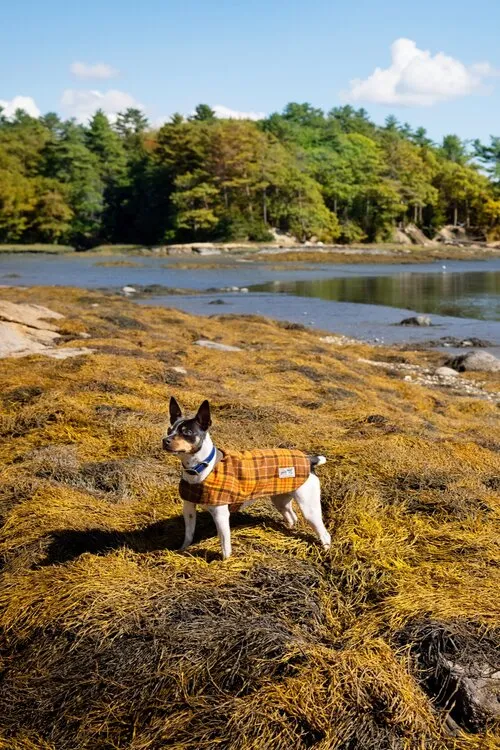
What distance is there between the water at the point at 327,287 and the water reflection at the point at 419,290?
0.13 feet

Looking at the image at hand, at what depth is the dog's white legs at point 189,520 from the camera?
3.42 metres

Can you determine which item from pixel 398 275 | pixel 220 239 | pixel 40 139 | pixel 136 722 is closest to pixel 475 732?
pixel 136 722

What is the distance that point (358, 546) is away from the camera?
3.59 m

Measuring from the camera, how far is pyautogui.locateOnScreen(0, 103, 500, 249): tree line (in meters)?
68.3

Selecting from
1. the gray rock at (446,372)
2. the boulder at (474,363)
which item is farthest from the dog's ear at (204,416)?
the boulder at (474,363)

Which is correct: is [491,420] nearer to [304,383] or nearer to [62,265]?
[304,383]

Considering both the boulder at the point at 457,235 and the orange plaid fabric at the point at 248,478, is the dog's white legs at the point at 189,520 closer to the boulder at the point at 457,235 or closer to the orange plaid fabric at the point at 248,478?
the orange plaid fabric at the point at 248,478

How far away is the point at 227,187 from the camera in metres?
69.2

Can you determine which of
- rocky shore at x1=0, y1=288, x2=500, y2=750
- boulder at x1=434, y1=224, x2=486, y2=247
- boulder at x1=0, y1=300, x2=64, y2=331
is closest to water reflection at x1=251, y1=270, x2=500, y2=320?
boulder at x1=0, y1=300, x2=64, y2=331

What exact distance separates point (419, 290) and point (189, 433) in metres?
31.2

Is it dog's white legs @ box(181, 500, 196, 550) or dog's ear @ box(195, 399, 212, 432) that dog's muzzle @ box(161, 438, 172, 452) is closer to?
dog's ear @ box(195, 399, 212, 432)

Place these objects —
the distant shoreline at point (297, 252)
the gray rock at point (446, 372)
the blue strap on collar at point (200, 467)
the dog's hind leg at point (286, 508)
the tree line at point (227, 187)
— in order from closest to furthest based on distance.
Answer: the blue strap on collar at point (200, 467), the dog's hind leg at point (286, 508), the gray rock at point (446, 372), the distant shoreline at point (297, 252), the tree line at point (227, 187)

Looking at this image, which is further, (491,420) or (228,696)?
(491,420)

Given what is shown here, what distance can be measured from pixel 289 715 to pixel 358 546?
1.23 metres
